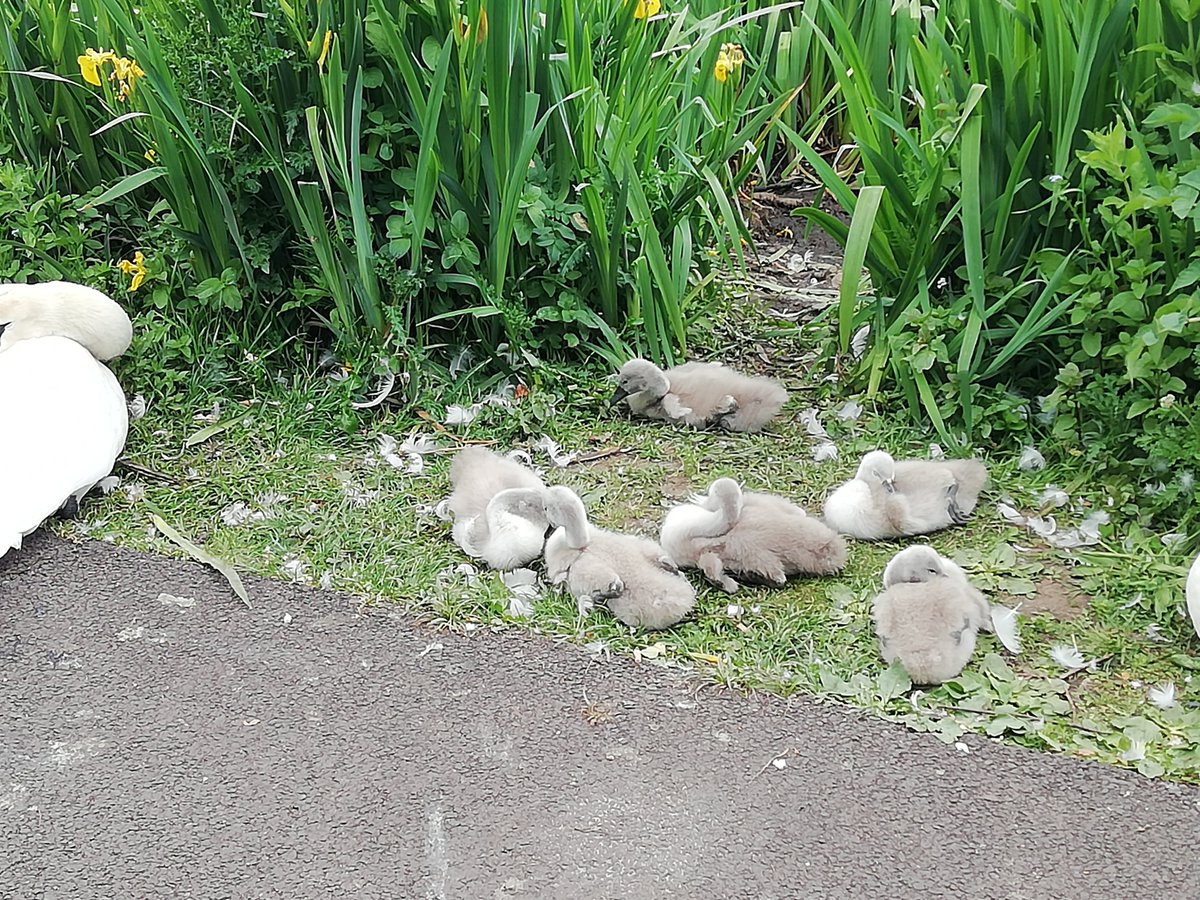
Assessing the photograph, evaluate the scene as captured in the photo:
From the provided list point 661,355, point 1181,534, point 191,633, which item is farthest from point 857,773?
point 661,355

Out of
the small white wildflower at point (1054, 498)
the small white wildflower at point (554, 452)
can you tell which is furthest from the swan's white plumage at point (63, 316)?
the small white wildflower at point (1054, 498)

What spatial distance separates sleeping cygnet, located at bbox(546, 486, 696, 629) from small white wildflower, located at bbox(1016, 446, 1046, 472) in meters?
1.18

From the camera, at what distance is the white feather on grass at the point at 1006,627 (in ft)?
9.19

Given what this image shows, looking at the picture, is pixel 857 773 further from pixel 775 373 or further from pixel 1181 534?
pixel 775 373

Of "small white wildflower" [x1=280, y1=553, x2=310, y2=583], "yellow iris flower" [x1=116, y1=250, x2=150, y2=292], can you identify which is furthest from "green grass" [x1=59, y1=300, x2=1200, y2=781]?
"yellow iris flower" [x1=116, y1=250, x2=150, y2=292]

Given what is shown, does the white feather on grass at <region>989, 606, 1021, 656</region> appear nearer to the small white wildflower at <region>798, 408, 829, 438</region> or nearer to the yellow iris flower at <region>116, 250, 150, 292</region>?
the small white wildflower at <region>798, 408, 829, 438</region>

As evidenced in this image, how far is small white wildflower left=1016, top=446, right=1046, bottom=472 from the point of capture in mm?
3475

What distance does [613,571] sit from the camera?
289cm

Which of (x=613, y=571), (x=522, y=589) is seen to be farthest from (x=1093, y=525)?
(x=522, y=589)

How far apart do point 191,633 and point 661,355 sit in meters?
1.80

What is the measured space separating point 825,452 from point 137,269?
2.30 metres

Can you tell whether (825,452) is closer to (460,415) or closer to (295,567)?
(460,415)

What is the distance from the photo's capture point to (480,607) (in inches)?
118

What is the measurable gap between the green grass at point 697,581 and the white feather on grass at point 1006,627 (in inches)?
1.1
